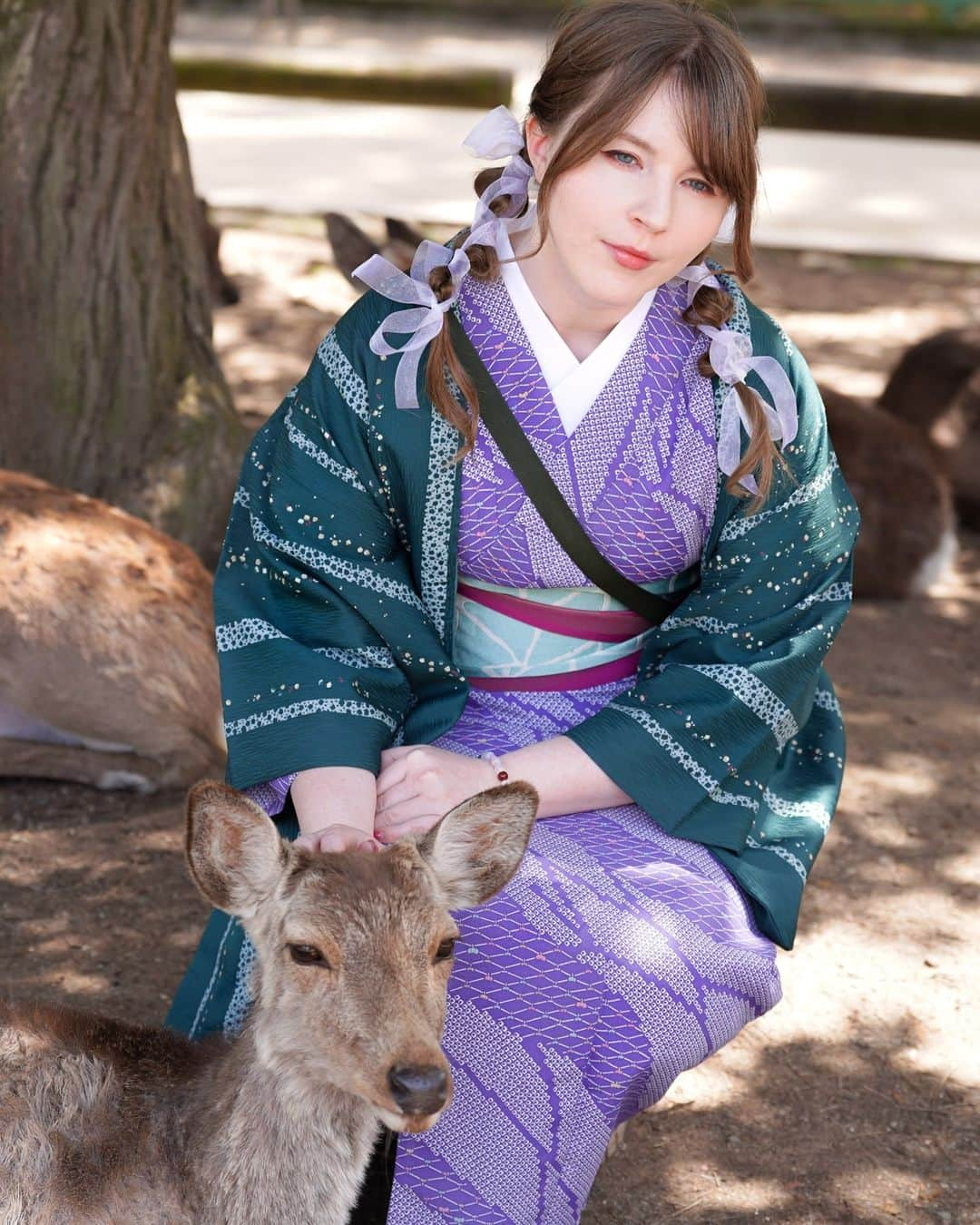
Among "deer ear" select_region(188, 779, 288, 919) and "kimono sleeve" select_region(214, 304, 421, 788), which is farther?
"kimono sleeve" select_region(214, 304, 421, 788)

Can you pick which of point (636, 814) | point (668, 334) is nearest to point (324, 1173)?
point (636, 814)

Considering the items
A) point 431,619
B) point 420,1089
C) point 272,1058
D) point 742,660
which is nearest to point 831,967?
point 742,660

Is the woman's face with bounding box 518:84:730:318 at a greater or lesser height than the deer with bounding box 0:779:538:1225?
greater

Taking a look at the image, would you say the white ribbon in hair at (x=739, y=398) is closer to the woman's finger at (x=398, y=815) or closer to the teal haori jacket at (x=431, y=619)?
the teal haori jacket at (x=431, y=619)

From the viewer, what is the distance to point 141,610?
423 cm

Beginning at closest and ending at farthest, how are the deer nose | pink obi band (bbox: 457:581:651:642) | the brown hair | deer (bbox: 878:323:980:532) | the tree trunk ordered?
1. the deer nose
2. the brown hair
3. pink obi band (bbox: 457:581:651:642)
4. the tree trunk
5. deer (bbox: 878:323:980:532)

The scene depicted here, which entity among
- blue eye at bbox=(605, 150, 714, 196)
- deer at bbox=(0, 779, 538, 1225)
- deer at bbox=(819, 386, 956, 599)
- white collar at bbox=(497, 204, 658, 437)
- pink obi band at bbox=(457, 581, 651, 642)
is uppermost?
blue eye at bbox=(605, 150, 714, 196)

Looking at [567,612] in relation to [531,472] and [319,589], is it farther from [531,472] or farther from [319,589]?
[319,589]

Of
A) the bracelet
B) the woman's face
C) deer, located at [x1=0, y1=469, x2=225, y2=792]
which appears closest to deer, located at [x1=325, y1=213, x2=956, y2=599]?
deer, located at [x1=0, y1=469, x2=225, y2=792]

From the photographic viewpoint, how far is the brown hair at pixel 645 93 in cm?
267

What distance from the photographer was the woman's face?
2.69 metres

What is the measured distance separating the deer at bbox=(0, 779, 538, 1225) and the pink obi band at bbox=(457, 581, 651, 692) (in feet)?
2.07

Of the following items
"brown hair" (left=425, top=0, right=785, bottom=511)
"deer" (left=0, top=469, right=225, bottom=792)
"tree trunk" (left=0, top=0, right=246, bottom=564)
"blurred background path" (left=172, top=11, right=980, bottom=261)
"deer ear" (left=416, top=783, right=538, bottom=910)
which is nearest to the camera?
"deer ear" (left=416, top=783, right=538, bottom=910)

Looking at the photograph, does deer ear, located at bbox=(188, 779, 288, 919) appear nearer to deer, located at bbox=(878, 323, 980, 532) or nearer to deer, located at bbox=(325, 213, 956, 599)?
deer, located at bbox=(325, 213, 956, 599)
